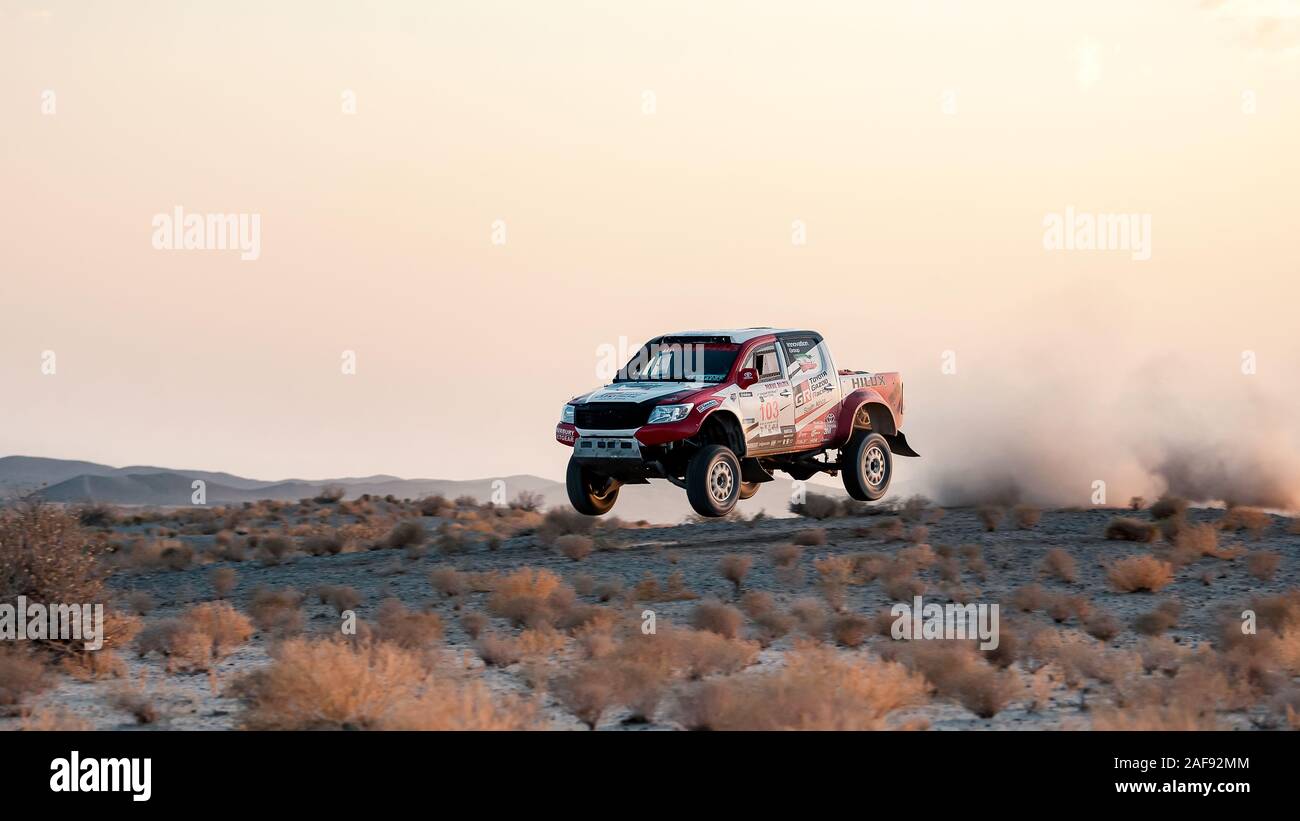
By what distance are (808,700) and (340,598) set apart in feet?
53.6

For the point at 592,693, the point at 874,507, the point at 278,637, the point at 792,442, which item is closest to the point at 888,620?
the point at 792,442

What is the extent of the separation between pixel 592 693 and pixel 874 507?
26.0 metres

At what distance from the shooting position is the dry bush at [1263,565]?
31.2 meters

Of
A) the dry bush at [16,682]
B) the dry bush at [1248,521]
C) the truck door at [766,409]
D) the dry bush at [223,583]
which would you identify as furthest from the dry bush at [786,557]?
the dry bush at [16,682]

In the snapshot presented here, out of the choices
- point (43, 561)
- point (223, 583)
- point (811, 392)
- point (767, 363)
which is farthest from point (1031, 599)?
point (223, 583)

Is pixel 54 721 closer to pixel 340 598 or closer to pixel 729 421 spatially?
pixel 729 421

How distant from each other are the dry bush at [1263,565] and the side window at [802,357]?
49.4ft

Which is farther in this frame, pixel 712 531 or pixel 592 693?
pixel 712 531

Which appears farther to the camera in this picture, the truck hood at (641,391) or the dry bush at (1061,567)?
the dry bush at (1061,567)

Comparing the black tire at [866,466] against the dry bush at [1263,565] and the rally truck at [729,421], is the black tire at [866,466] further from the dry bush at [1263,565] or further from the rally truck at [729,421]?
the dry bush at [1263,565]

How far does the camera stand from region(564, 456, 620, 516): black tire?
64.2 ft

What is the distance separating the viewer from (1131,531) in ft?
119

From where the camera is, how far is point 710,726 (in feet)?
51.1
